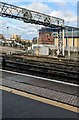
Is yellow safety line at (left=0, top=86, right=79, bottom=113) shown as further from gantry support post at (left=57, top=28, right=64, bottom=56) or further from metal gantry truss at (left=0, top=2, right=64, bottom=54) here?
gantry support post at (left=57, top=28, right=64, bottom=56)

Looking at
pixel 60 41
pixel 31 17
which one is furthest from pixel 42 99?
pixel 60 41

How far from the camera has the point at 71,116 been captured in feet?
16.9

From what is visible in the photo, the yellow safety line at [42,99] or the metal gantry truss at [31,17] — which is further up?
the metal gantry truss at [31,17]

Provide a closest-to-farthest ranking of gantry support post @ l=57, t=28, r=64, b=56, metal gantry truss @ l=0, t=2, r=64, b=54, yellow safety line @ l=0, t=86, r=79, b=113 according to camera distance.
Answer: yellow safety line @ l=0, t=86, r=79, b=113, metal gantry truss @ l=0, t=2, r=64, b=54, gantry support post @ l=57, t=28, r=64, b=56

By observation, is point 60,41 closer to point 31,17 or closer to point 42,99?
point 31,17

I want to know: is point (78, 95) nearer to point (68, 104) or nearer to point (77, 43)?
point (68, 104)

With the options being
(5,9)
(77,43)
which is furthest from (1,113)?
(77,43)

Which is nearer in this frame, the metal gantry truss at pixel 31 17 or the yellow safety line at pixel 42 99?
the yellow safety line at pixel 42 99

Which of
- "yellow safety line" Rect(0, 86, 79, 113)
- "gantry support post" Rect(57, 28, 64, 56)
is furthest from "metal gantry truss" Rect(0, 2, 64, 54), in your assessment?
"yellow safety line" Rect(0, 86, 79, 113)

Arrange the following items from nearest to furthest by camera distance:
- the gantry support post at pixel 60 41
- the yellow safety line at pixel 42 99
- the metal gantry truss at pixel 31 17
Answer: the yellow safety line at pixel 42 99
the metal gantry truss at pixel 31 17
the gantry support post at pixel 60 41

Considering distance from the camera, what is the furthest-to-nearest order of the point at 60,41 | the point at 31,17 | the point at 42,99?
the point at 60,41 < the point at 31,17 < the point at 42,99

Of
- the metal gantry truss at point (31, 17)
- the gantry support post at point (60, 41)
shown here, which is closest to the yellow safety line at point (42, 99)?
the metal gantry truss at point (31, 17)

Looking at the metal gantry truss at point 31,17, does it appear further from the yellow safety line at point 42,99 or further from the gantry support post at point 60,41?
the yellow safety line at point 42,99

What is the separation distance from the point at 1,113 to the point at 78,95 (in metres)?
2.67
